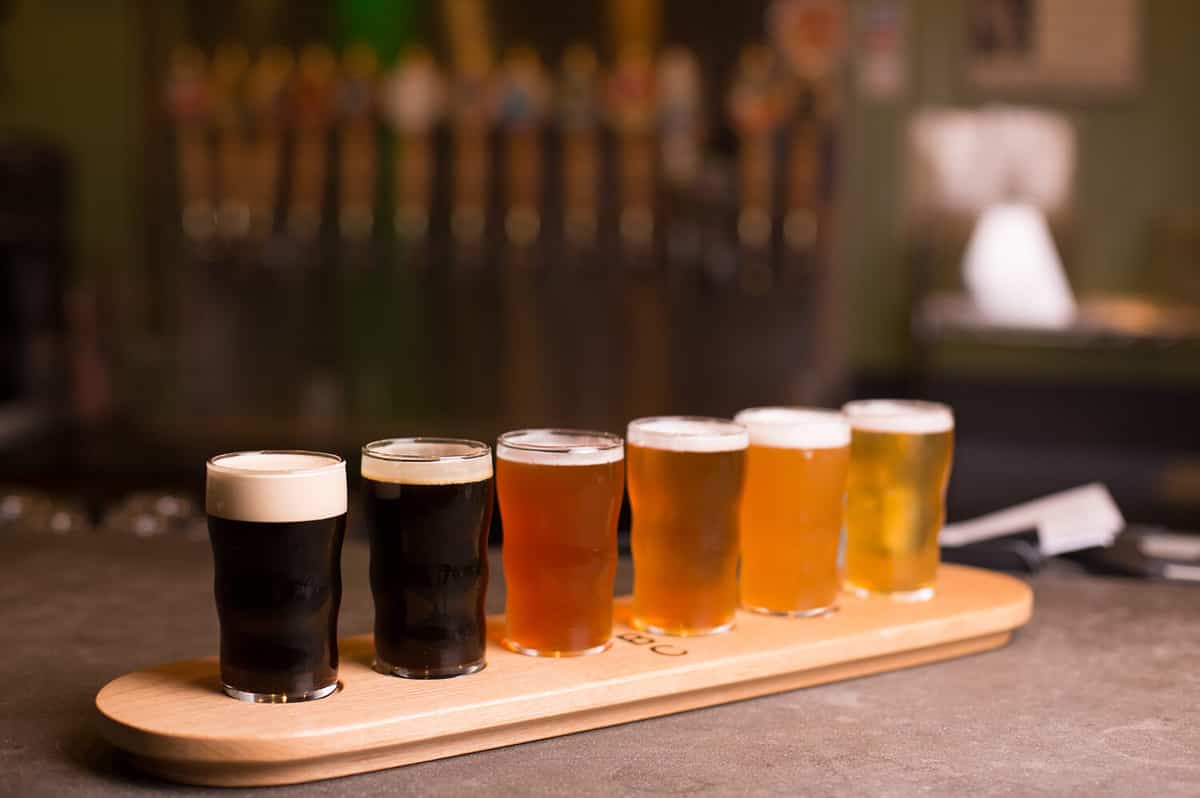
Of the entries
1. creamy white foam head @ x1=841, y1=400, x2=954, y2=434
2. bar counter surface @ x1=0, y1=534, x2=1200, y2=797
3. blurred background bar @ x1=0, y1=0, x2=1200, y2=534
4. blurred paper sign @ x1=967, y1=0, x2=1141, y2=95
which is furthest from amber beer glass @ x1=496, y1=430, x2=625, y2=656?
blurred paper sign @ x1=967, y1=0, x2=1141, y2=95

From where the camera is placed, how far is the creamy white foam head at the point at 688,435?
122cm

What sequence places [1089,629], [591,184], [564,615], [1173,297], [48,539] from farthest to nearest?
1. [1173,297]
2. [591,184]
3. [48,539]
4. [1089,629]
5. [564,615]

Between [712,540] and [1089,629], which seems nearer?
[712,540]

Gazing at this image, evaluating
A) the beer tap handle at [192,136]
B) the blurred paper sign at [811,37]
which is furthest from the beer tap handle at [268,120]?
the blurred paper sign at [811,37]

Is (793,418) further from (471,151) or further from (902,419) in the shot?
(471,151)

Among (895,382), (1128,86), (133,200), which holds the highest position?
(1128,86)

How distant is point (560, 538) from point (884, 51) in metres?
3.47

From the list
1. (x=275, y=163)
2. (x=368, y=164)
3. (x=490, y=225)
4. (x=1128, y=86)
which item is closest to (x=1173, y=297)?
(x=1128, y=86)

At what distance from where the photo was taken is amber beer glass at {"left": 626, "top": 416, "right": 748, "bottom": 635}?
1.23m

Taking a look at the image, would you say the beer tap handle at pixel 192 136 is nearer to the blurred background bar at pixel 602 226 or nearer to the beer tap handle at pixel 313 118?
the blurred background bar at pixel 602 226

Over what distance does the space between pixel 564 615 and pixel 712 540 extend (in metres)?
0.16

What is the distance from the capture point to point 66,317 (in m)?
4.30

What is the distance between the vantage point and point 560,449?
1.14 m

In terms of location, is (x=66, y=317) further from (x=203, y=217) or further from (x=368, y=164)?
(x=368, y=164)
